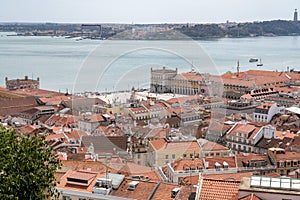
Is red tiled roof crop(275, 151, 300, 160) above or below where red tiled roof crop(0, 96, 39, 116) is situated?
above

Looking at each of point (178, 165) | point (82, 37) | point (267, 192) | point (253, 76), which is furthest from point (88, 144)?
point (82, 37)

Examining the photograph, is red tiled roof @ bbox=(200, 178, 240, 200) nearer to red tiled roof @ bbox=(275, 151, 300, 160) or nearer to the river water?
red tiled roof @ bbox=(275, 151, 300, 160)

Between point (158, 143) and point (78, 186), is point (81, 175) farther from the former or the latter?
point (158, 143)

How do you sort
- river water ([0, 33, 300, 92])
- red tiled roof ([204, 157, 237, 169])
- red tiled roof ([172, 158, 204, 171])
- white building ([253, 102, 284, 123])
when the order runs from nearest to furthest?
1. red tiled roof ([172, 158, 204, 171])
2. red tiled roof ([204, 157, 237, 169])
3. white building ([253, 102, 284, 123])
4. river water ([0, 33, 300, 92])

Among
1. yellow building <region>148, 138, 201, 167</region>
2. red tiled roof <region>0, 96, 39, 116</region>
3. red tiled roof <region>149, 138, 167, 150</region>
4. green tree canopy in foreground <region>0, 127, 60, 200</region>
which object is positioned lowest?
red tiled roof <region>0, 96, 39, 116</region>

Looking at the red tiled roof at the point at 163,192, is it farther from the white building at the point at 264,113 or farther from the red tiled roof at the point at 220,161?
the white building at the point at 264,113

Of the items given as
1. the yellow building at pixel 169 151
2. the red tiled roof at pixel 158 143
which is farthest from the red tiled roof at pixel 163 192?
the red tiled roof at pixel 158 143

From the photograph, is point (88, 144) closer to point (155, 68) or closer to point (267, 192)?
point (267, 192)

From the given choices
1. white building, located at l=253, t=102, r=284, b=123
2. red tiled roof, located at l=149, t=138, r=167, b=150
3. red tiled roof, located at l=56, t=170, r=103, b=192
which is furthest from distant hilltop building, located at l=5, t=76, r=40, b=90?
red tiled roof, located at l=56, t=170, r=103, b=192
